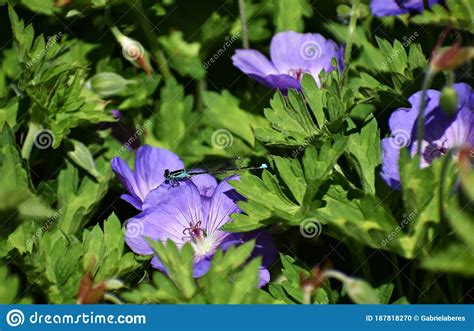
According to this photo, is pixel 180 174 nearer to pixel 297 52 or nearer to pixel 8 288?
pixel 8 288

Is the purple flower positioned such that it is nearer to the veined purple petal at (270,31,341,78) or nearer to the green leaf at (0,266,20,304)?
the veined purple petal at (270,31,341,78)

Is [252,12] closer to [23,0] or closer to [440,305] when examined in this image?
[23,0]

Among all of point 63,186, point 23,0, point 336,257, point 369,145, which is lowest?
point 63,186

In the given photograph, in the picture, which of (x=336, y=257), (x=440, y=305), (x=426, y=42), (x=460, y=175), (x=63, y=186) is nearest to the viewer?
(x=460, y=175)

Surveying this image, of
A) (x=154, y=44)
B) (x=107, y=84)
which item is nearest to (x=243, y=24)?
(x=154, y=44)

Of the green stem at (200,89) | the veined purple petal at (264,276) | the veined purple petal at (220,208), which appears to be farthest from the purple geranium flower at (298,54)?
the veined purple petal at (264,276)

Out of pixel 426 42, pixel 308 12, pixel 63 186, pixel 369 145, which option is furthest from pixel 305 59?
pixel 63 186
